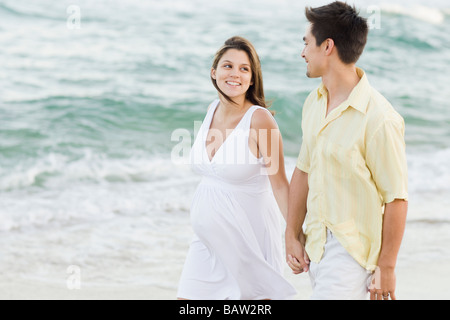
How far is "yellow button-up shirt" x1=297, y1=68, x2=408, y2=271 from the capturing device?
2348 millimetres

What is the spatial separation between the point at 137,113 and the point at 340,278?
885cm

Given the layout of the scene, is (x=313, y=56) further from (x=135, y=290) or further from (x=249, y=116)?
(x=135, y=290)

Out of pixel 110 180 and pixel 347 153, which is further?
pixel 110 180

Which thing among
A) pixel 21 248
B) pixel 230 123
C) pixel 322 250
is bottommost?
pixel 21 248

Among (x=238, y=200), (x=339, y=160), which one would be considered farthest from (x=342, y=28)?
(x=238, y=200)

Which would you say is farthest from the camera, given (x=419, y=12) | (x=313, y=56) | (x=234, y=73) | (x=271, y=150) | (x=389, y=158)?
(x=419, y=12)

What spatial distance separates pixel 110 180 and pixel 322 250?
5840 mm

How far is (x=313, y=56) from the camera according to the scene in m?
2.57

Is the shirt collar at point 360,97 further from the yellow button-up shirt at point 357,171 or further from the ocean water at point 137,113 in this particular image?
the ocean water at point 137,113

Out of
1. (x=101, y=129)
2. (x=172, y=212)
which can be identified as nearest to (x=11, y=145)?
(x=101, y=129)
